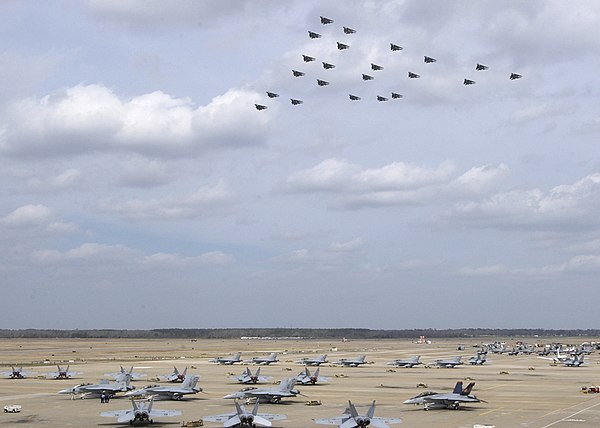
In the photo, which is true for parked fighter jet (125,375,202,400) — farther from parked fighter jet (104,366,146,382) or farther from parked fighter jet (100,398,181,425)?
parked fighter jet (100,398,181,425)

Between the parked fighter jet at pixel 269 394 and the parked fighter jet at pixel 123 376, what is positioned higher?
the parked fighter jet at pixel 123 376

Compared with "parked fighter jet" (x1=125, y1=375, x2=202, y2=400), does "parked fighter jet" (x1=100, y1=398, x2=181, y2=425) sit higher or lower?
lower

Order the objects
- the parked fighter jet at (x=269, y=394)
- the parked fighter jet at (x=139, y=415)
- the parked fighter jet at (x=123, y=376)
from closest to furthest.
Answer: the parked fighter jet at (x=139, y=415) → the parked fighter jet at (x=269, y=394) → the parked fighter jet at (x=123, y=376)

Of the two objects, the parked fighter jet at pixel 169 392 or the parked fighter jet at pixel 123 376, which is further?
the parked fighter jet at pixel 123 376

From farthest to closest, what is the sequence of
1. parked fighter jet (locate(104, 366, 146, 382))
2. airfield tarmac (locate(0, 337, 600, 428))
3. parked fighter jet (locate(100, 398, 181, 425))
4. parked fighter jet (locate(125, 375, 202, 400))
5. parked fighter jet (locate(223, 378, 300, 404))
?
parked fighter jet (locate(104, 366, 146, 382)), parked fighter jet (locate(125, 375, 202, 400)), parked fighter jet (locate(223, 378, 300, 404)), airfield tarmac (locate(0, 337, 600, 428)), parked fighter jet (locate(100, 398, 181, 425))

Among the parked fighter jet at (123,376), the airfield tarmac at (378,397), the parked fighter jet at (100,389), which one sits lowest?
the airfield tarmac at (378,397)

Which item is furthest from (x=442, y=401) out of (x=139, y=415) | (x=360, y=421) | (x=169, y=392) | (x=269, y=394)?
(x=139, y=415)

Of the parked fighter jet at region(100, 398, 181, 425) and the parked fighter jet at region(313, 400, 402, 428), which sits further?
the parked fighter jet at region(100, 398, 181, 425)

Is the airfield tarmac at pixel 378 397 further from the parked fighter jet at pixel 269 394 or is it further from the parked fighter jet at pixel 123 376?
the parked fighter jet at pixel 123 376

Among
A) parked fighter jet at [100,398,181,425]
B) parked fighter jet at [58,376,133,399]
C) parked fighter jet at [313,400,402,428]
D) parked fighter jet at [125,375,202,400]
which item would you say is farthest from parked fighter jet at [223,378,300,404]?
parked fighter jet at [313,400,402,428]

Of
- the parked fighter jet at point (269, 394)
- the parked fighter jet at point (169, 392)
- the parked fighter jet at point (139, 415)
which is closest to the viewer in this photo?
the parked fighter jet at point (139, 415)

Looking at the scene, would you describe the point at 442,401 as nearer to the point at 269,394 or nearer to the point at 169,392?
the point at 269,394

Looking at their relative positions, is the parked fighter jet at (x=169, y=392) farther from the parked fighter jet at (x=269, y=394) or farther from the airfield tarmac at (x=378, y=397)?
the parked fighter jet at (x=269, y=394)

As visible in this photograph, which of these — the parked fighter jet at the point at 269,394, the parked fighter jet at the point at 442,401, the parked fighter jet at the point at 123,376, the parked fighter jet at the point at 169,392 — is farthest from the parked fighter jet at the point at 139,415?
the parked fighter jet at the point at 123,376
